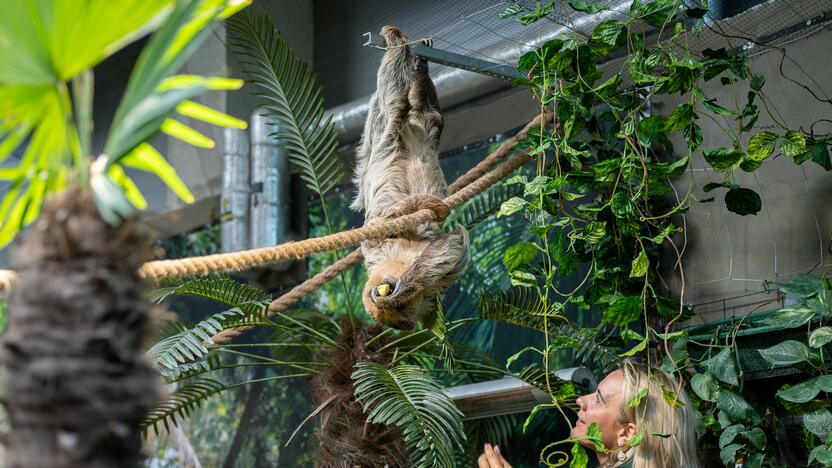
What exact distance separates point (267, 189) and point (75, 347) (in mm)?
4418

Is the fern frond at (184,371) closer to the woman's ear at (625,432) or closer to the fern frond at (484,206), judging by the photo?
the fern frond at (484,206)

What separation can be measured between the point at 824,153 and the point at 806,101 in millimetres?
538

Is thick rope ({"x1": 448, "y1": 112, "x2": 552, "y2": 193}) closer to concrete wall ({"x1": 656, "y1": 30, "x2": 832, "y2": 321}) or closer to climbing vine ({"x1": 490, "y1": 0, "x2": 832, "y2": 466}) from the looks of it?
climbing vine ({"x1": 490, "y1": 0, "x2": 832, "y2": 466})

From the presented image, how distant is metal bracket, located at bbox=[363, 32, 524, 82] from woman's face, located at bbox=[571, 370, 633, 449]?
49.1 inches

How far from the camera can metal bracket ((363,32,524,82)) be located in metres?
3.38

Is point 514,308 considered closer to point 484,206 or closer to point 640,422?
point 484,206

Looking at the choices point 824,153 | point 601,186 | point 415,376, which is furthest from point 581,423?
point 824,153

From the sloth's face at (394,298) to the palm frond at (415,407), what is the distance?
0.23 meters

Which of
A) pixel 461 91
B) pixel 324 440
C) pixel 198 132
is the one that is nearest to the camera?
pixel 324 440

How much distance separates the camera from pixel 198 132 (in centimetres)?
583

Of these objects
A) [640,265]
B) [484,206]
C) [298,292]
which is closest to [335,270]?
[298,292]

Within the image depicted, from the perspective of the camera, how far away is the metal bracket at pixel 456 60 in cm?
338

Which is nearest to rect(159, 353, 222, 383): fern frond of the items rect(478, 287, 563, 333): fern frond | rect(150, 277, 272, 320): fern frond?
rect(150, 277, 272, 320): fern frond

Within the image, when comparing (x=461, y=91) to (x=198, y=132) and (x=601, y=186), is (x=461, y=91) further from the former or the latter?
(x=198, y=132)
